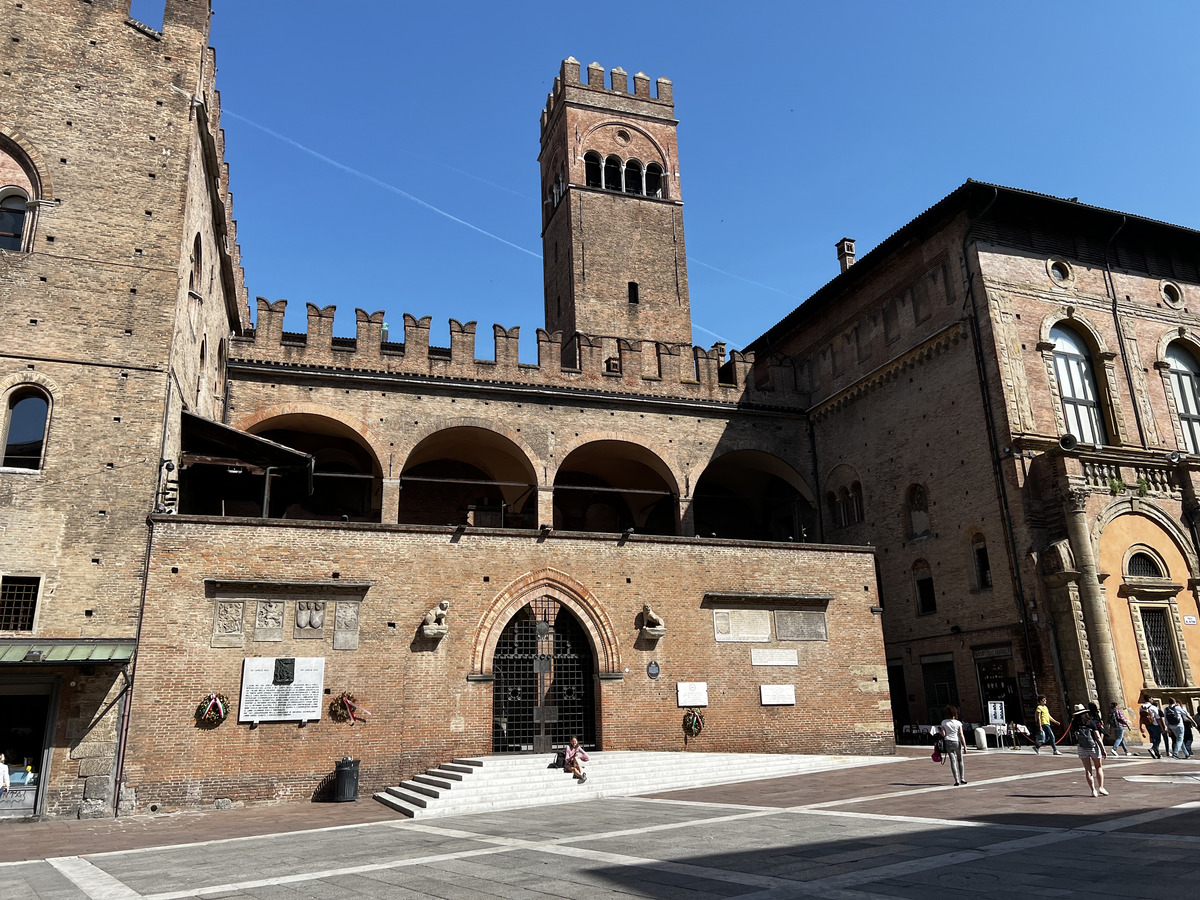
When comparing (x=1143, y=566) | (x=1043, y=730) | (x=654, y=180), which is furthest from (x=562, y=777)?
(x=654, y=180)

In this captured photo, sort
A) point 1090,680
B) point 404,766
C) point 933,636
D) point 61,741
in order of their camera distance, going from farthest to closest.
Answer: point 933,636
point 1090,680
point 404,766
point 61,741

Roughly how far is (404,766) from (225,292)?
12.4m

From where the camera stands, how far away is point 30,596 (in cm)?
1282

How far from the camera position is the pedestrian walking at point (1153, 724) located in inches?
619

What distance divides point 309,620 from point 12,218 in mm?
8260

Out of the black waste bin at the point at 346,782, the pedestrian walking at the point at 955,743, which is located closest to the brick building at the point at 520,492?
the black waste bin at the point at 346,782

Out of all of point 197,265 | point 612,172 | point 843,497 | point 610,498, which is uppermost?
point 612,172

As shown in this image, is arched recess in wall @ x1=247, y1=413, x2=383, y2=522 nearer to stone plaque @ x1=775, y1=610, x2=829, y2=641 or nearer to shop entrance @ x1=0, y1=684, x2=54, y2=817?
shop entrance @ x1=0, y1=684, x2=54, y2=817

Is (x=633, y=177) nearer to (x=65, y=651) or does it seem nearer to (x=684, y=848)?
(x=65, y=651)

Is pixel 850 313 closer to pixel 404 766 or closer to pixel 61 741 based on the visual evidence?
pixel 404 766

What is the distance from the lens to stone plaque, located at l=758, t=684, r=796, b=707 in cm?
1689

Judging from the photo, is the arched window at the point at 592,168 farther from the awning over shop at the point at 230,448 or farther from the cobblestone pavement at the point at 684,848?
the cobblestone pavement at the point at 684,848

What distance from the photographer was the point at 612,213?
2819cm

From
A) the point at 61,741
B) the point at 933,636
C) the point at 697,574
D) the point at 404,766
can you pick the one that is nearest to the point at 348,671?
the point at 404,766
